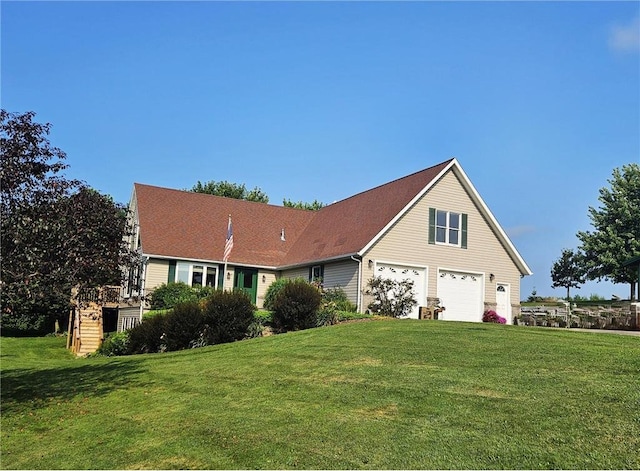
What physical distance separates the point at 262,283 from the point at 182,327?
1207 centimetres

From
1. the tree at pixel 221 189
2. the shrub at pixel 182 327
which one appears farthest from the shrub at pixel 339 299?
the tree at pixel 221 189

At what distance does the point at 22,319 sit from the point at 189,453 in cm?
3085

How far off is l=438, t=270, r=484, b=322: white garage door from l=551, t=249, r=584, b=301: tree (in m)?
28.8

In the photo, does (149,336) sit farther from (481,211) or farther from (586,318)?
(586,318)

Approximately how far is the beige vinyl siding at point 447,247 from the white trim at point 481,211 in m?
0.20

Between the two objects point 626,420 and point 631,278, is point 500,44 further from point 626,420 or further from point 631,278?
point 631,278

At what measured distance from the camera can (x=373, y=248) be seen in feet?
79.0

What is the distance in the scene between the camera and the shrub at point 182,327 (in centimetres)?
1833

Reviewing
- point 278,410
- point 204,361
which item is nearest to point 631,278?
point 204,361

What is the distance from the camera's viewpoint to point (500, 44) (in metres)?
16.2

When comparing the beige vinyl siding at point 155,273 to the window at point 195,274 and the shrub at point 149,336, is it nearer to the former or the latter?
the window at point 195,274

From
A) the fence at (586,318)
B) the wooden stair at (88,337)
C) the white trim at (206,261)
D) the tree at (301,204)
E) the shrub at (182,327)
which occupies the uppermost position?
the tree at (301,204)

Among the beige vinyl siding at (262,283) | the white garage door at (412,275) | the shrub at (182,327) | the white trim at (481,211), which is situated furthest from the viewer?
the beige vinyl siding at (262,283)

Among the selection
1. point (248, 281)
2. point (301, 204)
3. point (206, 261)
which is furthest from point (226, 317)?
point (301, 204)
